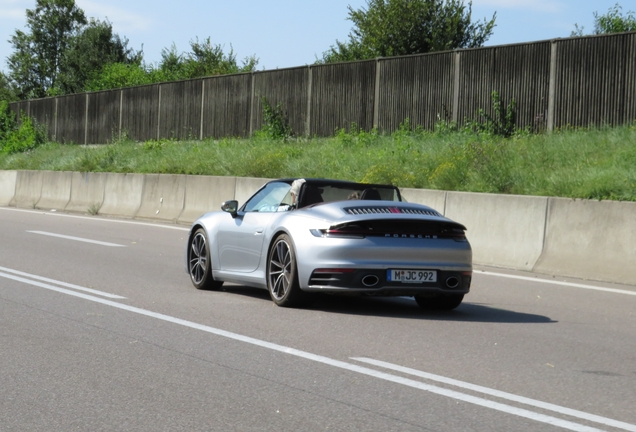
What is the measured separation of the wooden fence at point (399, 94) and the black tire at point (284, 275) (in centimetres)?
1237

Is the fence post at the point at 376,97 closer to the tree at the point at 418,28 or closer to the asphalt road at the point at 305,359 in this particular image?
the asphalt road at the point at 305,359

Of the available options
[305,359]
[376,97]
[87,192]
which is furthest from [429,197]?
[87,192]

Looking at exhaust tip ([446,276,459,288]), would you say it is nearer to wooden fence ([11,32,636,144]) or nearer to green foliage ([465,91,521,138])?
wooden fence ([11,32,636,144])

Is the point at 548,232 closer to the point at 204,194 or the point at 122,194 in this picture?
the point at 204,194

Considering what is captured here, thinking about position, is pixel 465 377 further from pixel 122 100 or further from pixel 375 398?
pixel 122 100

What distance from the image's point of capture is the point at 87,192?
29.2m

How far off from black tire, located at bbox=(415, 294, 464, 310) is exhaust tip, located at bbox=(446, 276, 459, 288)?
0.36 meters

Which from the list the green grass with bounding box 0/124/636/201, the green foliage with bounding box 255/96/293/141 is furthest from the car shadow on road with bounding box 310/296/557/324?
the green foliage with bounding box 255/96/293/141

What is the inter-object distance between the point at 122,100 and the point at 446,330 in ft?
106

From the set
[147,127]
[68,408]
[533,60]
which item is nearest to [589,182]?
[533,60]

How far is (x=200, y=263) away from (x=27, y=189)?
21.9 m

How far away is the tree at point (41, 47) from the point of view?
10100 centimetres

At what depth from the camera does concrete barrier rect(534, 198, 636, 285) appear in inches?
521

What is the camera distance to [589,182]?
15.1 m
